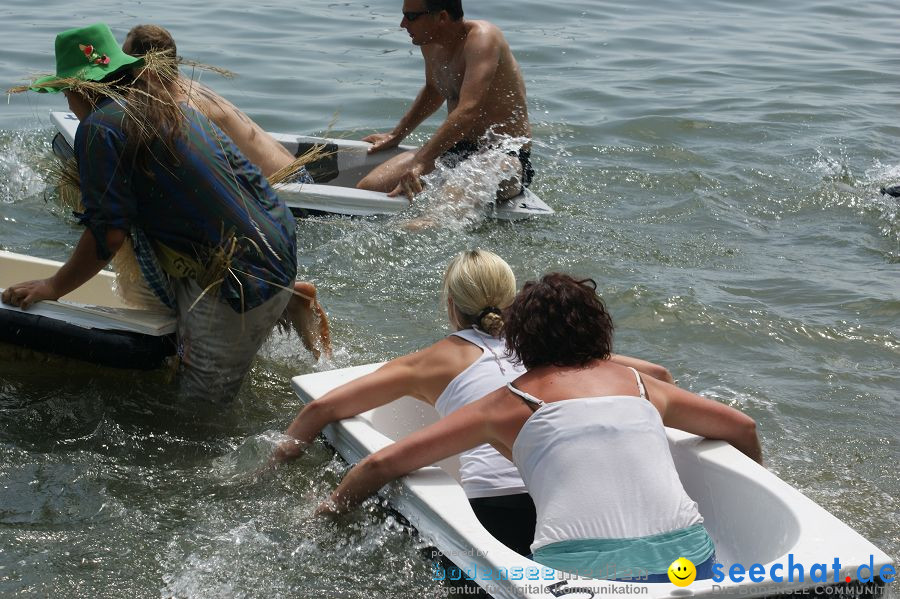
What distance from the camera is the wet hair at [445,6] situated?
6.37 metres

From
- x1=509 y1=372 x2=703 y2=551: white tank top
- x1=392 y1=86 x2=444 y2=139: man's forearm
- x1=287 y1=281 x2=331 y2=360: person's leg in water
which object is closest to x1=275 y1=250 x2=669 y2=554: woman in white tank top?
x1=509 y1=372 x2=703 y2=551: white tank top

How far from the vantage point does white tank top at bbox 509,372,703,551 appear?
275cm

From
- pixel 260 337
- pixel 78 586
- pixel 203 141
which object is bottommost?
pixel 78 586

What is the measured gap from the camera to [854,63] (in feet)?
38.4

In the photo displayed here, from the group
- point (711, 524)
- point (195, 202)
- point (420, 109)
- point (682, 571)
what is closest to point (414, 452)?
point (682, 571)

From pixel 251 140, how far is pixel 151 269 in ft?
6.22

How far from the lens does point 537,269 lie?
19.9ft

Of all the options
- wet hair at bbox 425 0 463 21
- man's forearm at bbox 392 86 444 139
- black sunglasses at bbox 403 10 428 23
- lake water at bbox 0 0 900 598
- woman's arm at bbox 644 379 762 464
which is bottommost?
lake water at bbox 0 0 900 598

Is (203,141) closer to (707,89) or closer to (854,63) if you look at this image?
(707,89)

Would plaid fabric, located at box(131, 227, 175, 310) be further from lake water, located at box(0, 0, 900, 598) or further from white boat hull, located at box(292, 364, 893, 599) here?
white boat hull, located at box(292, 364, 893, 599)

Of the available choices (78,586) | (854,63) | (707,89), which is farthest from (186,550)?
(854,63)

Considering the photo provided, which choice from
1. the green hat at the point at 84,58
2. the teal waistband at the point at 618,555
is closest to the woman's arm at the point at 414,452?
the teal waistband at the point at 618,555

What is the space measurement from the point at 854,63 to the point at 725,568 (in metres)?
9.75

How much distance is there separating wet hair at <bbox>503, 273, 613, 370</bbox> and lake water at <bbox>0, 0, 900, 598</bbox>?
67cm
